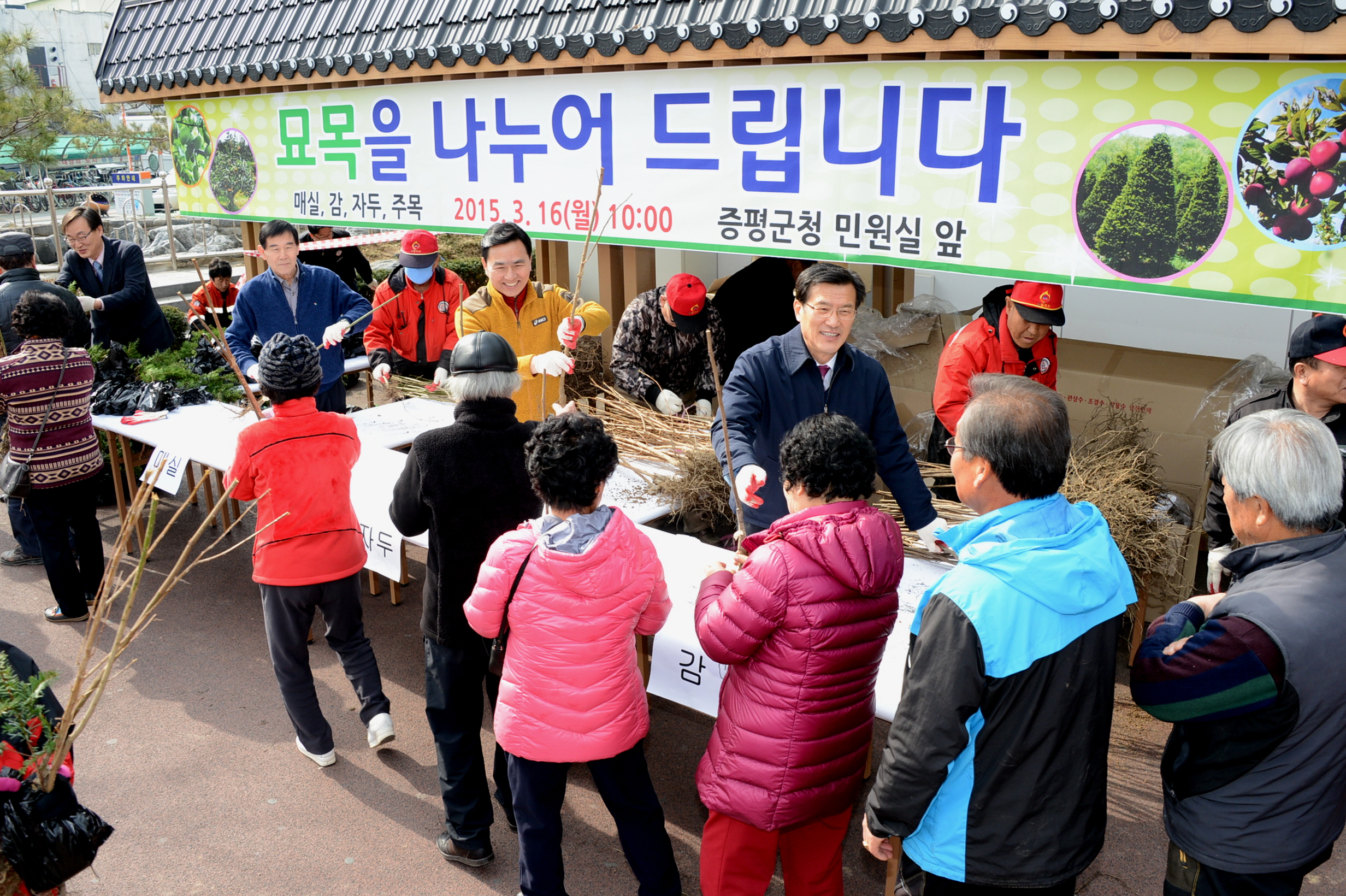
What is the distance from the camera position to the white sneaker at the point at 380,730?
369cm

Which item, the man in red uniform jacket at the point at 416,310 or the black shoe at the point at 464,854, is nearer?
the black shoe at the point at 464,854

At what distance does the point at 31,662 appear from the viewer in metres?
2.28

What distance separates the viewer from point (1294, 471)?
1.93 meters

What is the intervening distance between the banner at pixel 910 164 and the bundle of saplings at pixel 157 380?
1.32 meters

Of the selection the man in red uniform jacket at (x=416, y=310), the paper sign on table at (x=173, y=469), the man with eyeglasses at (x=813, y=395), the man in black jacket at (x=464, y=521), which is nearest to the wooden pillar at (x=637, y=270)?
the man in red uniform jacket at (x=416, y=310)

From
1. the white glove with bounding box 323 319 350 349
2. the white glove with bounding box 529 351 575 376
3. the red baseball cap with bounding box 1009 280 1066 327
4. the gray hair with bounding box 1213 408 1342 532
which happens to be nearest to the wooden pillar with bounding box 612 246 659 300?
the white glove with bounding box 323 319 350 349

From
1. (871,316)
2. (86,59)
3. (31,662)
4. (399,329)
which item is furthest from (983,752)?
(86,59)

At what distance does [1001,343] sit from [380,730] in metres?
2.91

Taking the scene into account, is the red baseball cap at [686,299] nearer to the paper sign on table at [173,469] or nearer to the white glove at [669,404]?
the white glove at [669,404]

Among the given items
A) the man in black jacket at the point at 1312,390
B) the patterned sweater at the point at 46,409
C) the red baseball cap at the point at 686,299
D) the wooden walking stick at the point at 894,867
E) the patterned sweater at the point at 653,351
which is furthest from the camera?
the patterned sweater at the point at 653,351

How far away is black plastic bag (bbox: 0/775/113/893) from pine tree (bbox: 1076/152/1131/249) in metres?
3.53

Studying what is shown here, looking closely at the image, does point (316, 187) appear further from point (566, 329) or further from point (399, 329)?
point (566, 329)

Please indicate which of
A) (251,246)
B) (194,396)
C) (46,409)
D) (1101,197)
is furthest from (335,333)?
(1101,197)

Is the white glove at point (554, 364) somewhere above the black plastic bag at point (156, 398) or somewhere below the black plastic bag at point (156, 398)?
above
